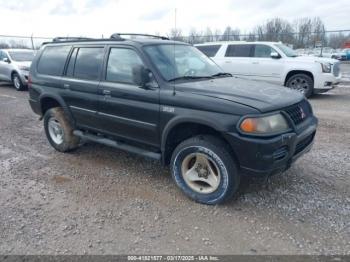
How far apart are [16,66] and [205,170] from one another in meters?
11.4

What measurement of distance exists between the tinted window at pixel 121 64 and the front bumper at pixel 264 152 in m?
1.59

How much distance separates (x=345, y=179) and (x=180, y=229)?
2.41m

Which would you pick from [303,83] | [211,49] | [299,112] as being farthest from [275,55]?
[299,112]

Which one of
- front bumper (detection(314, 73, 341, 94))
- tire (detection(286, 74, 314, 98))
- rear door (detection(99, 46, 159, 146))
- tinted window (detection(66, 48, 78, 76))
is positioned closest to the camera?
rear door (detection(99, 46, 159, 146))

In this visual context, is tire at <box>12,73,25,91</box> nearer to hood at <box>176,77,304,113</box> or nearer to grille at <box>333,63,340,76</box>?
hood at <box>176,77,304,113</box>

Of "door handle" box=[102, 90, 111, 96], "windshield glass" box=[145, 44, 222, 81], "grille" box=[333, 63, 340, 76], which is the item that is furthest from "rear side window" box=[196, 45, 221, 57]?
"door handle" box=[102, 90, 111, 96]

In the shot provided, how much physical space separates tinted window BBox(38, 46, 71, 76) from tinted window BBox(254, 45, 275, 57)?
701 cm

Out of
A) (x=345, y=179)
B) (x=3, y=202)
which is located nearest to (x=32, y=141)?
(x=3, y=202)

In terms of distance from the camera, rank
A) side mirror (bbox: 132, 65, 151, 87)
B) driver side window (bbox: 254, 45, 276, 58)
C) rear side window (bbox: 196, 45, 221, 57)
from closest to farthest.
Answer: side mirror (bbox: 132, 65, 151, 87), driver side window (bbox: 254, 45, 276, 58), rear side window (bbox: 196, 45, 221, 57)

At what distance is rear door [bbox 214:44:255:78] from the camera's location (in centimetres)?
1031

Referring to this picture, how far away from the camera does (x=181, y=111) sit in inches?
135

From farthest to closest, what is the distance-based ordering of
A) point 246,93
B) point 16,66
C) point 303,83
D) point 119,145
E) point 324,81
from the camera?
1. point 16,66
2. point 303,83
3. point 324,81
4. point 119,145
5. point 246,93

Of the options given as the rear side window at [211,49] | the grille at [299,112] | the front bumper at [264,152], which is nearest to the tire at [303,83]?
the rear side window at [211,49]

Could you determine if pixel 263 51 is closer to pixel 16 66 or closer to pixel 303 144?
pixel 303 144
